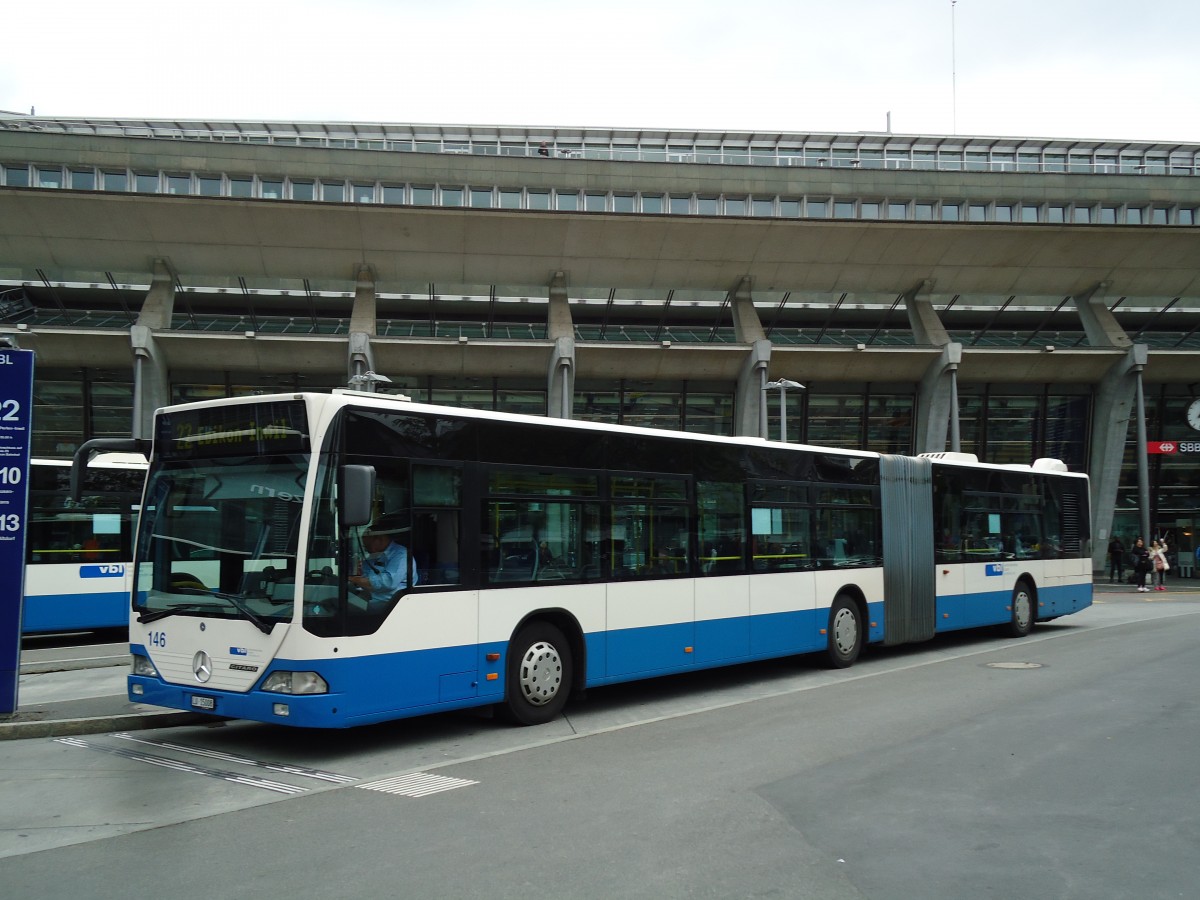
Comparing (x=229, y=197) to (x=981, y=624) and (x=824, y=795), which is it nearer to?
(x=981, y=624)

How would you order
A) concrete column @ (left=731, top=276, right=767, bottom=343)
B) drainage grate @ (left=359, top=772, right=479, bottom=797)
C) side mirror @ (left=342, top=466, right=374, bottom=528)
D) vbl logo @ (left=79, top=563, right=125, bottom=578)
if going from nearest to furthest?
drainage grate @ (left=359, top=772, right=479, bottom=797), side mirror @ (left=342, top=466, right=374, bottom=528), vbl logo @ (left=79, top=563, right=125, bottom=578), concrete column @ (left=731, top=276, right=767, bottom=343)

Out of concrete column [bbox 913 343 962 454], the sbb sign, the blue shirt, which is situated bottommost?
the blue shirt

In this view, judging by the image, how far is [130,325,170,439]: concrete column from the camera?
93.1 ft

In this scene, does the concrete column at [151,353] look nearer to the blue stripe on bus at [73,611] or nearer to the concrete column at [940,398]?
the blue stripe on bus at [73,611]

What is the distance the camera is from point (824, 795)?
266 inches

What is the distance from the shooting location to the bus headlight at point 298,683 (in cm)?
761

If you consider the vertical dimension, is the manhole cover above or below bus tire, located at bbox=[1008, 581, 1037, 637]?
below

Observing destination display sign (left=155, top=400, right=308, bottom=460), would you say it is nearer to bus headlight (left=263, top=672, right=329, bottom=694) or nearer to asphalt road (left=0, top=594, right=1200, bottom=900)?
bus headlight (left=263, top=672, right=329, bottom=694)

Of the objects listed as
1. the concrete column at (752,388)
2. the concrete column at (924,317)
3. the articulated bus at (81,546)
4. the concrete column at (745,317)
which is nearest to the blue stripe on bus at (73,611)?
the articulated bus at (81,546)

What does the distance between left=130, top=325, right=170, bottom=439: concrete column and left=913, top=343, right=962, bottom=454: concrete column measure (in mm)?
24430

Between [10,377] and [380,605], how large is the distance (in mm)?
4448

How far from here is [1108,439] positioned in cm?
3597

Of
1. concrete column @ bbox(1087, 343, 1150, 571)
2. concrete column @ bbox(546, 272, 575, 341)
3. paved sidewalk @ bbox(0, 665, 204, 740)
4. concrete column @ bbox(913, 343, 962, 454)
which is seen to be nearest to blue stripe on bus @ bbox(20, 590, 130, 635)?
paved sidewalk @ bbox(0, 665, 204, 740)

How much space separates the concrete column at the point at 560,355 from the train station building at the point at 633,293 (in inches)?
4.1
